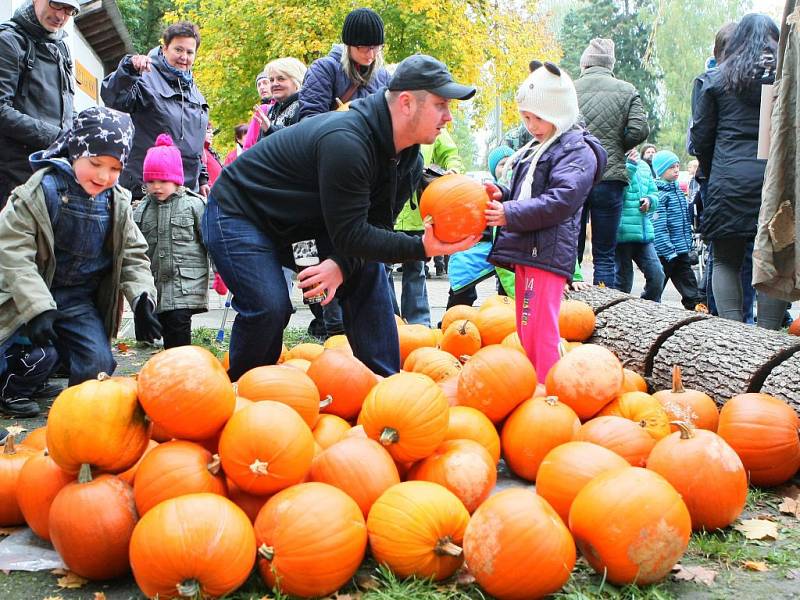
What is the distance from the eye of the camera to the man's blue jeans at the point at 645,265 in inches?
315

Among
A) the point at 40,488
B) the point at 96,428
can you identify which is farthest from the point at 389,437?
the point at 40,488

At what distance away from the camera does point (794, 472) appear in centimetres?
338

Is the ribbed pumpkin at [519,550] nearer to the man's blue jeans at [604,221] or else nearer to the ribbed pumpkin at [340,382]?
the ribbed pumpkin at [340,382]

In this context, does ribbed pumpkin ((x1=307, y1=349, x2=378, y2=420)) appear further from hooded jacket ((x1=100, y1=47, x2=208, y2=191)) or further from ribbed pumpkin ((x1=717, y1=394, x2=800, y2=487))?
hooded jacket ((x1=100, y1=47, x2=208, y2=191))

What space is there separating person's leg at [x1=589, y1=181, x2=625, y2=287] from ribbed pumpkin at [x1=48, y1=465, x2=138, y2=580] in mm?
5235

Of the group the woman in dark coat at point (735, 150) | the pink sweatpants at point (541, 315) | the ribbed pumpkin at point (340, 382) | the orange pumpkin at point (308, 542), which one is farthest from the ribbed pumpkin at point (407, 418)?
the woman in dark coat at point (735, 150)

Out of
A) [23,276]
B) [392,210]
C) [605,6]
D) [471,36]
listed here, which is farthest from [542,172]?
[605,6]

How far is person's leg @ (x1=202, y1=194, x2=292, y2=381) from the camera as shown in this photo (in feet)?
11.7

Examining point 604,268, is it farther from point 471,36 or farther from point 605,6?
point 605,6

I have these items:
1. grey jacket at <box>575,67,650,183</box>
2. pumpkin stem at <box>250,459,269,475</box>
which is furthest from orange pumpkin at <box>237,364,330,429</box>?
grey jacket at <box>575,67,650,183</box>

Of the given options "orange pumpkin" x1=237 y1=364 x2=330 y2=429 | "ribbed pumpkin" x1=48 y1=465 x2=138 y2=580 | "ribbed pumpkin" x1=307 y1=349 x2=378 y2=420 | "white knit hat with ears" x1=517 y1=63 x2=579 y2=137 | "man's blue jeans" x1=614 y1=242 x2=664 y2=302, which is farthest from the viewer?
"man's blue jeans" x1=614 y1=242 x2=664 y2=302

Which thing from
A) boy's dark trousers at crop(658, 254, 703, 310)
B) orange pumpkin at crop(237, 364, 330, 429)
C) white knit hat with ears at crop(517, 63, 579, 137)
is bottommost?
boy's dark trousers at crop(658, 254, 703, 310)

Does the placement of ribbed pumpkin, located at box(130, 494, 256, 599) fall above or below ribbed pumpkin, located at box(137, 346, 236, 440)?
below

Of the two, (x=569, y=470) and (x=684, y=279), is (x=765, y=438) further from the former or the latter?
(x=684, y=279)
